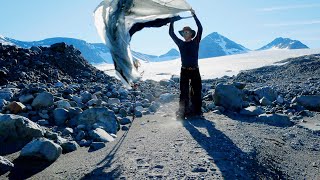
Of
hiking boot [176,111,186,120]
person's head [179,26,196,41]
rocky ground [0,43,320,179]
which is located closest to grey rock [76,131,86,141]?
rocky ground [0,43,320,179]

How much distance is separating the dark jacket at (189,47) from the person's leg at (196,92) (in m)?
0.23

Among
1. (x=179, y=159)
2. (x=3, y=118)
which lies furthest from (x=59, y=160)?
(x=179, y=159)

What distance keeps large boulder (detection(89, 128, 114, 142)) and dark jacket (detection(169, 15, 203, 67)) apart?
2417mm

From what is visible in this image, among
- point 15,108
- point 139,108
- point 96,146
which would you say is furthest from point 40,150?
point 139,108

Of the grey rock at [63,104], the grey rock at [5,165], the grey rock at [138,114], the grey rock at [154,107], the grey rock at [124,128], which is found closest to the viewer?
the grey rock at [5,165]

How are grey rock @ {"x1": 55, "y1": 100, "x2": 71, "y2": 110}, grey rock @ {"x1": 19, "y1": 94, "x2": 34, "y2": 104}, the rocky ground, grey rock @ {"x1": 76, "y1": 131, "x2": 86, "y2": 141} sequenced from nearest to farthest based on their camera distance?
the rocky ground, grey rock @ {"x1": 76, "y1": 131, "x2": 86, "y2": 141}, grey rock @ {"x1": 55, "y1": 100, "x2": 71, "y2": 110}, grey rock @ {"x1": 19, "y1": 94, "x2": 34, "y2": 104}

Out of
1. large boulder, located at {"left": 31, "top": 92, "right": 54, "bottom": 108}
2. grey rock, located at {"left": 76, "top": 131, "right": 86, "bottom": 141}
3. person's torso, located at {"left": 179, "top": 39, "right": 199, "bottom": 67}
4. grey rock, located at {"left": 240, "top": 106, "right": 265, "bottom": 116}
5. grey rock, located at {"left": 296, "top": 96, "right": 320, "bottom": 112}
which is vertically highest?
person's torso, located at {"left": 179, "top": 39, "right": 199, "bottom": 67}

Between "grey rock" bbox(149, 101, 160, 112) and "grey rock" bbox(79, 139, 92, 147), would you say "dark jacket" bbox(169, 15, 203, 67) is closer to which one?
"grey rock" bbox(149, 101, 160, 112)

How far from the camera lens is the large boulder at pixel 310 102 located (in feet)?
33.4

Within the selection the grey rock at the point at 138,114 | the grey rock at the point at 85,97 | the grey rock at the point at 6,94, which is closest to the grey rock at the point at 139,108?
the grey rock at the point at 138,114

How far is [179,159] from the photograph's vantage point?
15.9 ft

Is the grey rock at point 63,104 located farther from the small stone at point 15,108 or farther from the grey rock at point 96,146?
the grey rock at point 96,146

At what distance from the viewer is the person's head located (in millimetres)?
7820

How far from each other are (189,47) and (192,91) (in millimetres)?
936
